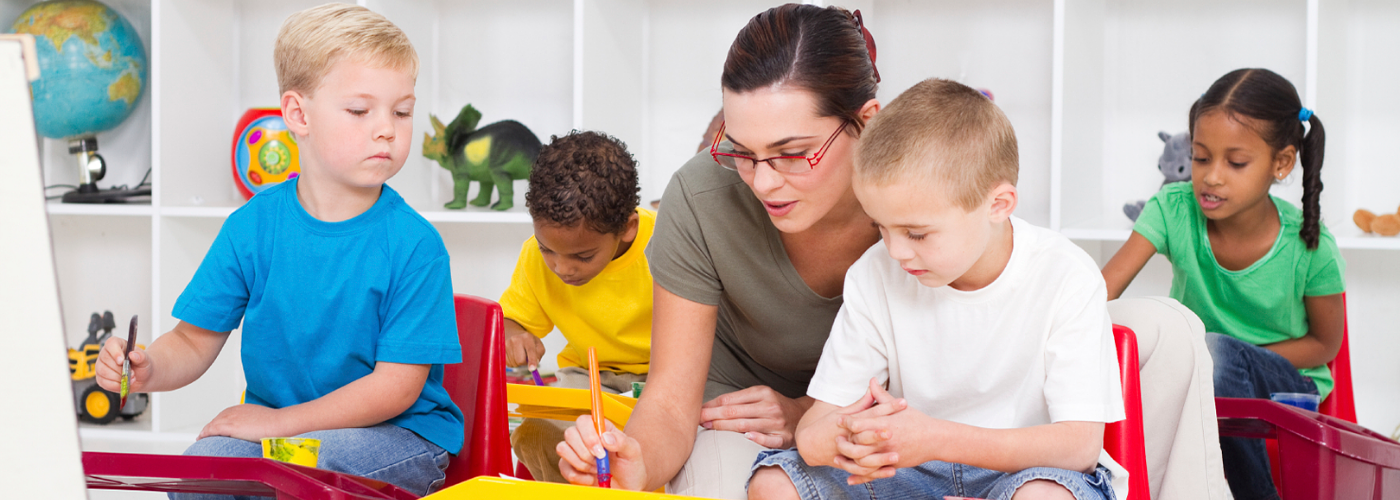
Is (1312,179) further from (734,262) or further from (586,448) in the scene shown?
(586,448)

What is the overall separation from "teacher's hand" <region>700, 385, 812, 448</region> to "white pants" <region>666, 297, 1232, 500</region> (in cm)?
2

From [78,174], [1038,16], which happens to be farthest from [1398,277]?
[78,174]

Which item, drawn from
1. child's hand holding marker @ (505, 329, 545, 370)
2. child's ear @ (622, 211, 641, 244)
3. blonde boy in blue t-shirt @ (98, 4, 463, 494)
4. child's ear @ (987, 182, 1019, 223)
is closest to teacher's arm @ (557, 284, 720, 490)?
blonde boy in blue t-shirt @ (98, 4, 463, 494)

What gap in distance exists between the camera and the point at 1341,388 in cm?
174

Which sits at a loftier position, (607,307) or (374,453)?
(607,307)

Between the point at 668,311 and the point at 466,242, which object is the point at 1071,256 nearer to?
the point at 668,311

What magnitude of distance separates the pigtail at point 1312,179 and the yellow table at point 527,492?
1.64 m

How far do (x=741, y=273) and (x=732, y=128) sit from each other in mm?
216

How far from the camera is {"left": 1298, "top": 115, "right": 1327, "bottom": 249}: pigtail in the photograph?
1745 millimetres

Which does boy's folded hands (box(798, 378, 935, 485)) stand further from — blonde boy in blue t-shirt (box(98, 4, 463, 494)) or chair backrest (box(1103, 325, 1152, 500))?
blonde boy in blue t-shirt (box(98, 4, 463, 494))

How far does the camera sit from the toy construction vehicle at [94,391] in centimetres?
225

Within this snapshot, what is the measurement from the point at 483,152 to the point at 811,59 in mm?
1413

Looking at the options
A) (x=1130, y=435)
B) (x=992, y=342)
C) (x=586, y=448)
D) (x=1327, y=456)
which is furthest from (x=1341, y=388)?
(x=586, y=448)

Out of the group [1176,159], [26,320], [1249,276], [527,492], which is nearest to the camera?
[26,320]
